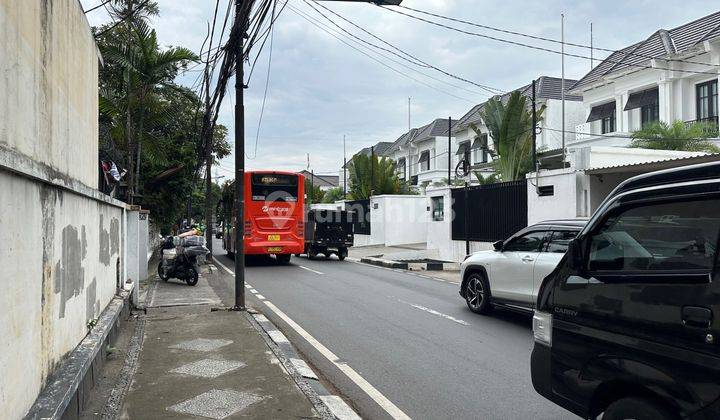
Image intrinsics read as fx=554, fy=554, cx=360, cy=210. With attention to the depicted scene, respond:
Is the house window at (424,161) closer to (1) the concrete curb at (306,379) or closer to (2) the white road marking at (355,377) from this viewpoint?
(2) the white road marking at (355,377)

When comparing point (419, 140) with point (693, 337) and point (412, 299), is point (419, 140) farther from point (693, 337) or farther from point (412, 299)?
point (693, 337)

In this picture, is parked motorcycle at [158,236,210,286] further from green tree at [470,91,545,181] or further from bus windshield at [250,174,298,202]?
green tree at [470,91,545,181]

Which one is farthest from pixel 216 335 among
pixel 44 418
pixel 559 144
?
pixel 559 144

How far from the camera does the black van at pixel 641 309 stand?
2.82 m

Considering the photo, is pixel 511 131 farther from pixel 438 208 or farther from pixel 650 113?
pixel 650 113

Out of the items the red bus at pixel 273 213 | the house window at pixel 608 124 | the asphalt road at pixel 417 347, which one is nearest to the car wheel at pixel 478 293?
the asphalt road at pixel 417 347

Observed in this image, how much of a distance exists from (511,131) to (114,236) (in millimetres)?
15561

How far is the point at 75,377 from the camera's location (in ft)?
14.7

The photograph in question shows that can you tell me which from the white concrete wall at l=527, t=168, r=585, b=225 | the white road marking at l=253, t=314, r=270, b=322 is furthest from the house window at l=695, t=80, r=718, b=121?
the white road marking at l=253, t=314, r=270, b=322

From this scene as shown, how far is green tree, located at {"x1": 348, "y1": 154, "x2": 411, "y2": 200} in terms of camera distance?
1422 inches

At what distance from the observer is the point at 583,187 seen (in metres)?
15.3

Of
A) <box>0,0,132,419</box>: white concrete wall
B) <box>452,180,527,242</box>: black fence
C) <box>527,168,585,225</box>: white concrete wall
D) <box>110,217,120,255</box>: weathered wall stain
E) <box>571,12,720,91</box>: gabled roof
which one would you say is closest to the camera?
<box>0,0,132,419</box>: white concrete wall

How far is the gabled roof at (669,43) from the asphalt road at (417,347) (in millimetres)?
17585

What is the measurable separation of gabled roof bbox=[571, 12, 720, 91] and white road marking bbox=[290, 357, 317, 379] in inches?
849
